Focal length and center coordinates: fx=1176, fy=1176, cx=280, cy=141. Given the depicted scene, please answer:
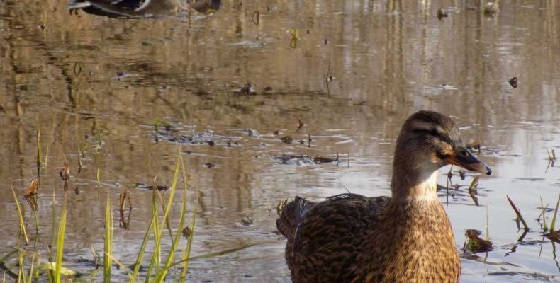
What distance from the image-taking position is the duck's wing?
5141 millimetres

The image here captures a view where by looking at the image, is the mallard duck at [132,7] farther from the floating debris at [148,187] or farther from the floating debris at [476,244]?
the floating debris at [476,244]

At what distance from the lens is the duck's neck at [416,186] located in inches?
190

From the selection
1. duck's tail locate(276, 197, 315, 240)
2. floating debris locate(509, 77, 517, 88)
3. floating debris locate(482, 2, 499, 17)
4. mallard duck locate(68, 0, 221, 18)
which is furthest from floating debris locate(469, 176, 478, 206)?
floating debris locate(482, 2, 499, 17)

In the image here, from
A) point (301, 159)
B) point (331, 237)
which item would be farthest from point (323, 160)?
point (331, 237)

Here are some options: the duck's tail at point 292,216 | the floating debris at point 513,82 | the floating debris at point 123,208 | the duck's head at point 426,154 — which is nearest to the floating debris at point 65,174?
the floating debris at point 123,208

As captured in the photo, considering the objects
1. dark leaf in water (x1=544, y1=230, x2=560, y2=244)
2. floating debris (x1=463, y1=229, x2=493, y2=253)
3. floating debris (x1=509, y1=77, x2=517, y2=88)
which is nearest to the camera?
floating debris (x1=463, y1=229, x2=493, y2=253)

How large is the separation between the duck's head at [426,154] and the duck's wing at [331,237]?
34 centimetres

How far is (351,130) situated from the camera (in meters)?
8.42

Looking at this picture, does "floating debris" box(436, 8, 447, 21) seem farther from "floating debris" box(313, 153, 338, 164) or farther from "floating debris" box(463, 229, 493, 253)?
"floating debris" box(463, 229, 493, 253)

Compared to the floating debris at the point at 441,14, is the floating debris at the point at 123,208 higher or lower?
lower

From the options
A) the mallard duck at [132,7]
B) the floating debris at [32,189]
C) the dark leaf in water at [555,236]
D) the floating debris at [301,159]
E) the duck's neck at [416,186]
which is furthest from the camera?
the mallard duck at [132,7]

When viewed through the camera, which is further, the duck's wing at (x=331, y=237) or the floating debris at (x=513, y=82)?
the floating debris at (x=513, y=82)

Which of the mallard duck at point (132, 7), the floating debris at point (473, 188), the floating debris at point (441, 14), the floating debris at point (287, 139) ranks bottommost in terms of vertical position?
the floating debris at point (473, 188)

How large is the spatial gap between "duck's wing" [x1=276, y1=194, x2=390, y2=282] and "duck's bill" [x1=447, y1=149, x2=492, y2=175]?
0.53 meters
